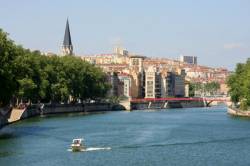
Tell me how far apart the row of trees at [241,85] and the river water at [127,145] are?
22.0 m

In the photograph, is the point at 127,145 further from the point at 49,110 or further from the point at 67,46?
the point at 67,46

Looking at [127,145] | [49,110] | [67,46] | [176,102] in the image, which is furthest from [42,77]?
[67,46]

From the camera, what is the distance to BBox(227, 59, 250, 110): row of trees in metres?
94.8

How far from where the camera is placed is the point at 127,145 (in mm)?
52656

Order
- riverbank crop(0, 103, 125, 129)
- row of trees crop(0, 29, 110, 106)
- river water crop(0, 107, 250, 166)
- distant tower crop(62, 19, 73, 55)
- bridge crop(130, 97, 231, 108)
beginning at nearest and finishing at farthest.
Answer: river water crop(0, 107, 250, 166), row of trees crop(0, 29, 110, 106), riverbank crop(0, 103, 125, 129), bridge crop(130, 97, 231, 108), distant tower crop(62, 19, 73, 55)

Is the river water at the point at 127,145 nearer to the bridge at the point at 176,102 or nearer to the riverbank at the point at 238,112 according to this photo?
the riverbank at the point at 238,112

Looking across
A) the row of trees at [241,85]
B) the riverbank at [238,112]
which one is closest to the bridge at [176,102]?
the row of trees at [241,85]

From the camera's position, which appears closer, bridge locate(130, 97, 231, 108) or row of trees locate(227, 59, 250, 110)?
row of trees locate(227, 59, 250, 110)

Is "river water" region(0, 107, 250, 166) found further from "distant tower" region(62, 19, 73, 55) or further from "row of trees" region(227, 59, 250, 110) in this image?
"distant tower" region(62, 19, 73, 55)

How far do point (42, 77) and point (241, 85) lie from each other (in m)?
24.2

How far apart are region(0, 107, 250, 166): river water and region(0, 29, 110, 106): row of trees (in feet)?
14.0

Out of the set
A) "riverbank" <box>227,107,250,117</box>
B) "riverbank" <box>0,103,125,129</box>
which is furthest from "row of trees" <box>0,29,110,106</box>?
"riverbank" <box>227,107,250,117</box>

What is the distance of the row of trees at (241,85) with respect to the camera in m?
94.8

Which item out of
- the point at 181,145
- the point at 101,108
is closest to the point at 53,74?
the point at 101,108
